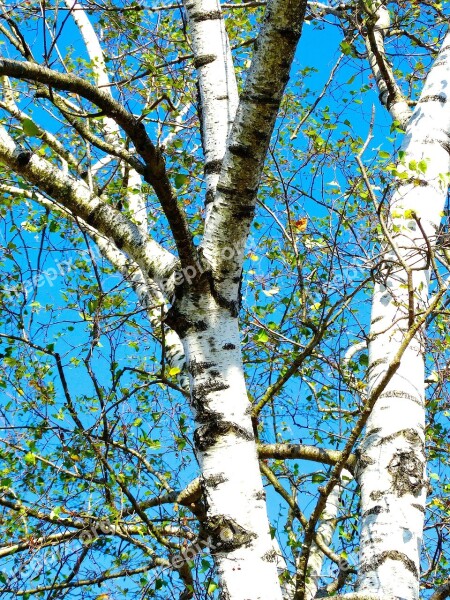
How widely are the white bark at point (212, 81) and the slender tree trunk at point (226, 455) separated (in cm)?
92

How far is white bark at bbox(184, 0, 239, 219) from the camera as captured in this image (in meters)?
3.57

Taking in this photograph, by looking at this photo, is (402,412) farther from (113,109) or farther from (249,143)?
(113,109)

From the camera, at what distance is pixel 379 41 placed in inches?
222

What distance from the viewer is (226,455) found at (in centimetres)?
245

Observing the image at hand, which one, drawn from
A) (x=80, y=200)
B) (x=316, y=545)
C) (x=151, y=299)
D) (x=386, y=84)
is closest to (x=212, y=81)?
(x=80, y=200)

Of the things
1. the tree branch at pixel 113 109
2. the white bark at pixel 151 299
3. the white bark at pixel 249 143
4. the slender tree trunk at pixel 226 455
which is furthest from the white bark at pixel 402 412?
the white bark at pixel 151 299

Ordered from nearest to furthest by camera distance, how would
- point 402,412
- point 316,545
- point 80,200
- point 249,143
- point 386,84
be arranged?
point 249,143, point 402,412, point 80,200, point 316,545, point 386,84

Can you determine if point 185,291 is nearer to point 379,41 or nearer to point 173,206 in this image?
point 173,206

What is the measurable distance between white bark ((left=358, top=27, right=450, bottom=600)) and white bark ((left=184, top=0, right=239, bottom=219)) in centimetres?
96

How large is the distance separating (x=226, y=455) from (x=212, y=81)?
223 cm

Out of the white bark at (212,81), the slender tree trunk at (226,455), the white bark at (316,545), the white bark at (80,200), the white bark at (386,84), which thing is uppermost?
the white bark at (386,84)

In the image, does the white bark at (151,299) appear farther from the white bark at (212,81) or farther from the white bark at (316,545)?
the white bark at (316,545)

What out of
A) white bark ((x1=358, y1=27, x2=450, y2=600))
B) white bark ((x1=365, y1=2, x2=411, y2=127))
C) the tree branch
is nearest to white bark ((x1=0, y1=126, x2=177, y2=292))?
the tree branch

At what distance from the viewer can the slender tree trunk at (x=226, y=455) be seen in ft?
7.37
